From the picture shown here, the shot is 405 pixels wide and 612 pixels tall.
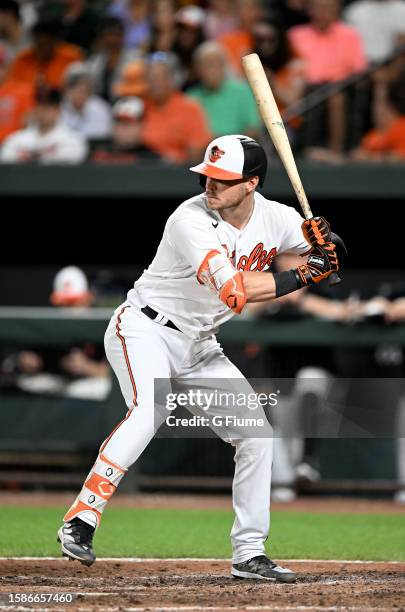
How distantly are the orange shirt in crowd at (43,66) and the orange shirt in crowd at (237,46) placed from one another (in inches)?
61.8

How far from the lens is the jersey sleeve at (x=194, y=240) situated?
14.8 ft

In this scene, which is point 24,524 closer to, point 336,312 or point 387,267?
point 336,312

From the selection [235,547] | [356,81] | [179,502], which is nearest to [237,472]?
[235,547]

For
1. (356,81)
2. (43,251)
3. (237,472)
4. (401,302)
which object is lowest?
(237,472)

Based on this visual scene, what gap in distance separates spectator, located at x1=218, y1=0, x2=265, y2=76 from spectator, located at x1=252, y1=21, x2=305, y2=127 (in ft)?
1.61

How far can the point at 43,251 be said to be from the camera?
35.8 feet

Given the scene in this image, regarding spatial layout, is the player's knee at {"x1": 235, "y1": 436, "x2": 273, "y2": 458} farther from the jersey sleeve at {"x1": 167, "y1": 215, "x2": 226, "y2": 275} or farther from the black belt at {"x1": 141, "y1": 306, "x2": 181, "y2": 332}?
the jersey sleeve at {"x1": 167, "y1": 215, "x2": 226, "y2": 275}

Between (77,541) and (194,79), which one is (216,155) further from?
(194,79)

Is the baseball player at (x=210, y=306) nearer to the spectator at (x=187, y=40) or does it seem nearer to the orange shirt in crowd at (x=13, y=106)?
the spectator at (x=187, y=40)

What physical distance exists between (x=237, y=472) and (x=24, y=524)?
2295mm

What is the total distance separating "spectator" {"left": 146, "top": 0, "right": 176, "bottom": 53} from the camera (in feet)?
34.6

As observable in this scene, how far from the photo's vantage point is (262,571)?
467cm

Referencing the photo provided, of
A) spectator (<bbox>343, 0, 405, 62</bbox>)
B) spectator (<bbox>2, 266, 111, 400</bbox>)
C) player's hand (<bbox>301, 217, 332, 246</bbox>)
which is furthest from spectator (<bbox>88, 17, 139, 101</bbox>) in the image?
player's hand (<bbox>301, 217, 332, 246</bbox>)

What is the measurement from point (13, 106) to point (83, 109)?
787 mm
